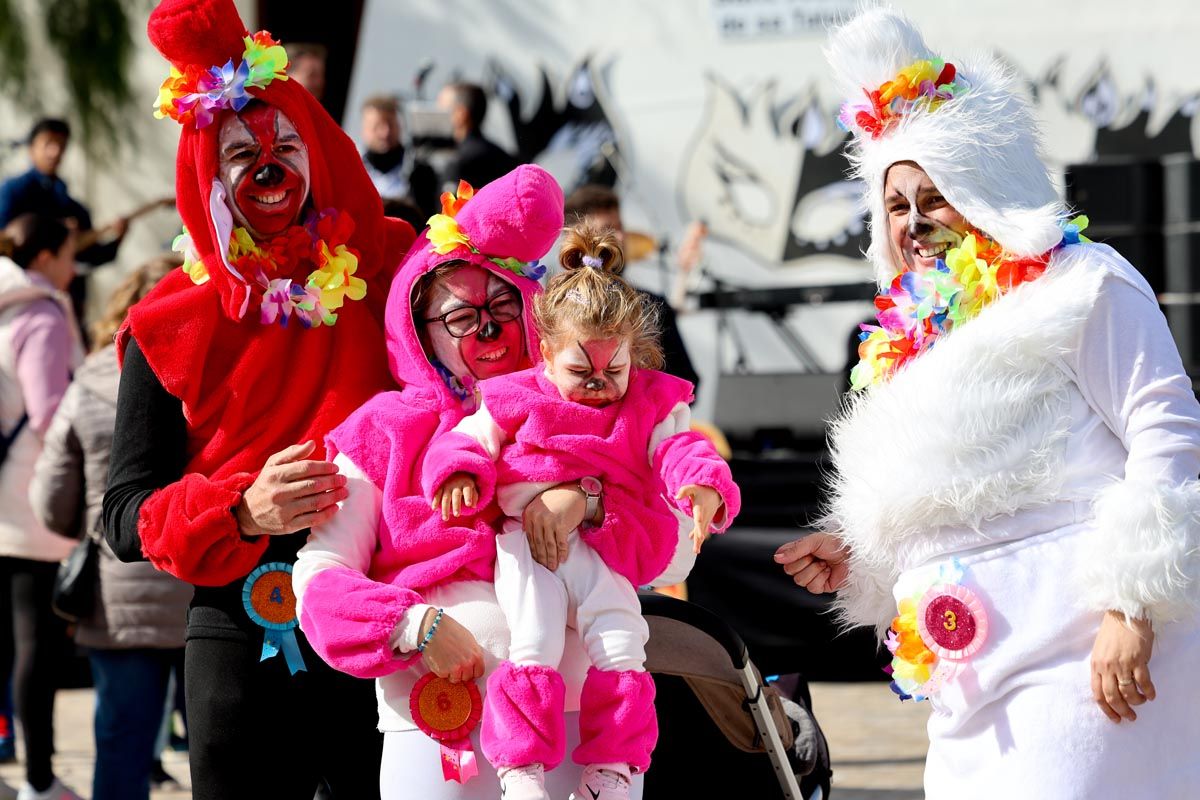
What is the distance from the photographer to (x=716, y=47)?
32.0ft

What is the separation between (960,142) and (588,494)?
33.4 inches

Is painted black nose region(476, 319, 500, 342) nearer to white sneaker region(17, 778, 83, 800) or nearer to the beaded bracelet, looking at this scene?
the beaded bracelet

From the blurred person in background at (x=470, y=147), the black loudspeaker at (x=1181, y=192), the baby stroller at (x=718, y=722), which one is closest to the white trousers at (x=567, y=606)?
the baby stroller at (x=718, y=722)

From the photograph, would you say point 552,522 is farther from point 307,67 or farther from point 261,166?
point 307,67

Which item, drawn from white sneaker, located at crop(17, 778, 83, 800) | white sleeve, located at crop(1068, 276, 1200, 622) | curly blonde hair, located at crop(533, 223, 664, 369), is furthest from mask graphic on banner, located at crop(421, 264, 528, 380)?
white sneaker, located at crop(17, 778, 83, 800)

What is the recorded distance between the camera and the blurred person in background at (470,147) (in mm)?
6613

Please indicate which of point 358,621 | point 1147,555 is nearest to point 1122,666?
point 1147,555

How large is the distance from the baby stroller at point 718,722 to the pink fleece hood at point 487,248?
0.72 meters

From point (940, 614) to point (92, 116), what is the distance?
35.8 feet

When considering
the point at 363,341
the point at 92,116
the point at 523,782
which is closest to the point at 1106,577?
the point at 523,782

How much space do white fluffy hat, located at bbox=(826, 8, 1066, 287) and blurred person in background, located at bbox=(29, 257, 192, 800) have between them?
7.55 feet

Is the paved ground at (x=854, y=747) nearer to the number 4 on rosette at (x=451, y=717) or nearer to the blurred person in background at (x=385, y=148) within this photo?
the blurred person in background at (x=385, y=148)

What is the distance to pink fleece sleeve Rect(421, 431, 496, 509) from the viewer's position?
8.19 feet

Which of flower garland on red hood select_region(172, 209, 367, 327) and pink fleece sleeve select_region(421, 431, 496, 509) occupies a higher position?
flower garland on red hood select_region(172, 209, 367, 327)
